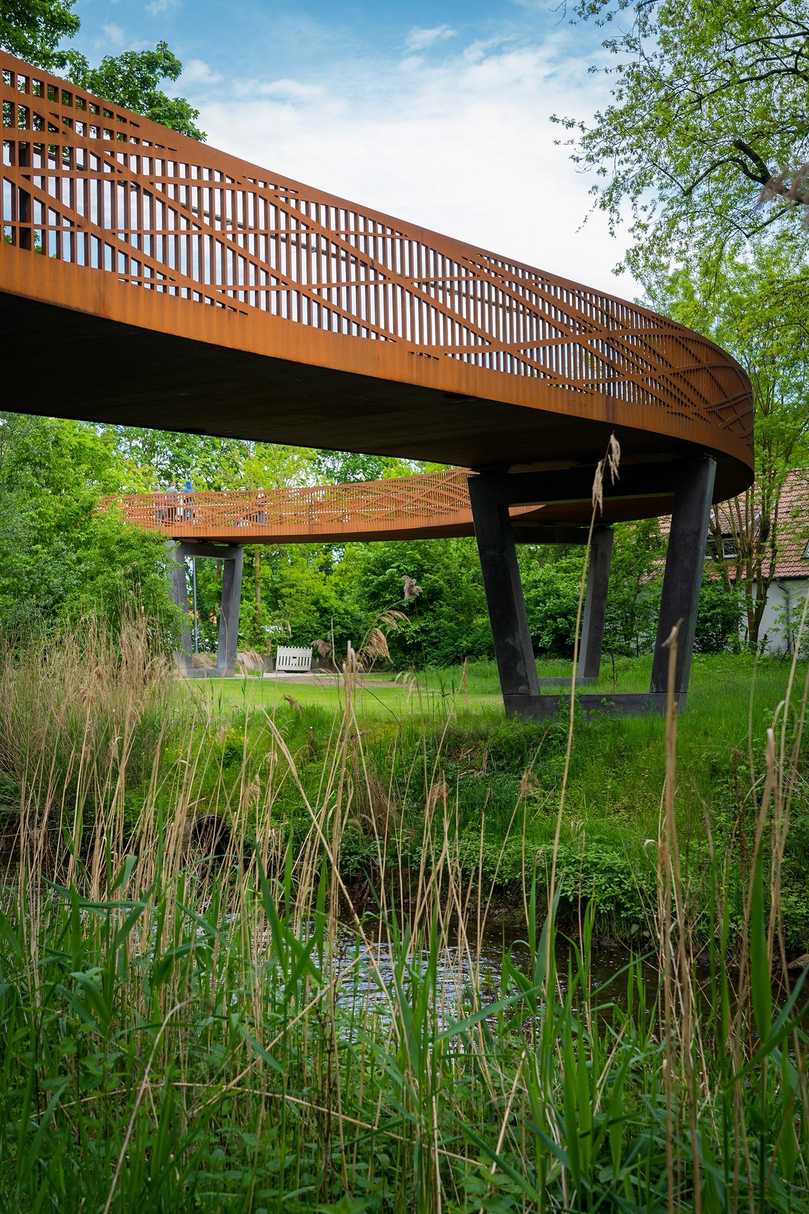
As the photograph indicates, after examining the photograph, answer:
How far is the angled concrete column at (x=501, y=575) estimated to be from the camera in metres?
13.4

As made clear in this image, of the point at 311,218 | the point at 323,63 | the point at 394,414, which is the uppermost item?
the point at 323,63

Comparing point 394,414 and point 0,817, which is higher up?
point 394,414

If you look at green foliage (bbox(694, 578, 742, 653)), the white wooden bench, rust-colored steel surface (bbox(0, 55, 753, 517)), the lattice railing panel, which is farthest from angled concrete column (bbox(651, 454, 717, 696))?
the white wooden bench

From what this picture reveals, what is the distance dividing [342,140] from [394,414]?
25896 millimetres

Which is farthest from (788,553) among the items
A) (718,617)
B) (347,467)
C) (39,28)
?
(347,467)

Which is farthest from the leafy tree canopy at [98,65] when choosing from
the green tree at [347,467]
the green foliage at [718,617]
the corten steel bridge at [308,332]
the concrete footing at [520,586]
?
the green tree at [347,467]

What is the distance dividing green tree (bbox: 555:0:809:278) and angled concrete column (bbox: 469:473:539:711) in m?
4.90

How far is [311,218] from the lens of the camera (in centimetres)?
787

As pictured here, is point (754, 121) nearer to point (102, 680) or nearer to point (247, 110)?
point (102, 680)

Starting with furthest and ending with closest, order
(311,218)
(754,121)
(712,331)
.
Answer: (712,331) → (754,121) → (311,218)

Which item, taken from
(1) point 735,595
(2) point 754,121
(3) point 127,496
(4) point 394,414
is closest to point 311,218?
(4) point 394,414

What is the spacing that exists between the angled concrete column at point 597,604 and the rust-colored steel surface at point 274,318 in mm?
6922

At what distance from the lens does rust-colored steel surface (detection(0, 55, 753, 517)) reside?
257 inches

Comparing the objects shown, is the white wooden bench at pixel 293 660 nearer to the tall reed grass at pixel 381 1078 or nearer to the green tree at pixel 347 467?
the green tree at pixel 347 467
